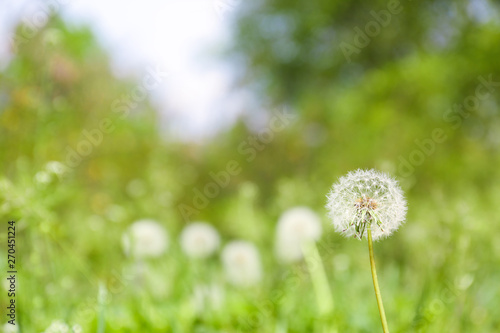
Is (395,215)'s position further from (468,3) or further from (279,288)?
(468,3)

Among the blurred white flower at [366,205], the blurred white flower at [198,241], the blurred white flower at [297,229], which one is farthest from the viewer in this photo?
the blurred white flower at [198,241]

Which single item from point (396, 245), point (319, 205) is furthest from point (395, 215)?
point (396, 245)

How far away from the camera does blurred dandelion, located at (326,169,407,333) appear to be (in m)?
1.06

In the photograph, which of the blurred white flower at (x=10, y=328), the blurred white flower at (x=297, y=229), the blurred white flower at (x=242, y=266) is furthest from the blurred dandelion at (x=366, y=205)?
the blurred white flower at (x=242, y=266)

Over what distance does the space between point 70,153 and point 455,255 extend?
15.9 feet

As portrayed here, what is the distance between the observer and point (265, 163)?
8.73m

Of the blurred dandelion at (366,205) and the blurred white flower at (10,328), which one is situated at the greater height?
the blurred white flower at (10,328)

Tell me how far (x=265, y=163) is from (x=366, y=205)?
25.1 ft

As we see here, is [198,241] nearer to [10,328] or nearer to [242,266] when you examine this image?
[242,266]

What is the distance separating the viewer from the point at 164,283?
3252 millimetres

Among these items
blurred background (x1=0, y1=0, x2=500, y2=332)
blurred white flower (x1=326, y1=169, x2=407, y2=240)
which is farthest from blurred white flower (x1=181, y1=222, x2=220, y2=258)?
blurred white flower (x1=326, y1=169, x2=407, y2=240)

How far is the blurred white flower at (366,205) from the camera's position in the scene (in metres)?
1.06

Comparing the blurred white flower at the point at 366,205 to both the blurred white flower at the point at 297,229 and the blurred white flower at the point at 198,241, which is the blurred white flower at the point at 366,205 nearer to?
the blurred white flower at the point at 297,229

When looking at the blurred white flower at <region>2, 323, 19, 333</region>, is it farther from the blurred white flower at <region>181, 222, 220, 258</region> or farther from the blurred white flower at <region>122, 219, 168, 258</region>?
the blurred white flower at <region>181, 222, 220, 258</region>
